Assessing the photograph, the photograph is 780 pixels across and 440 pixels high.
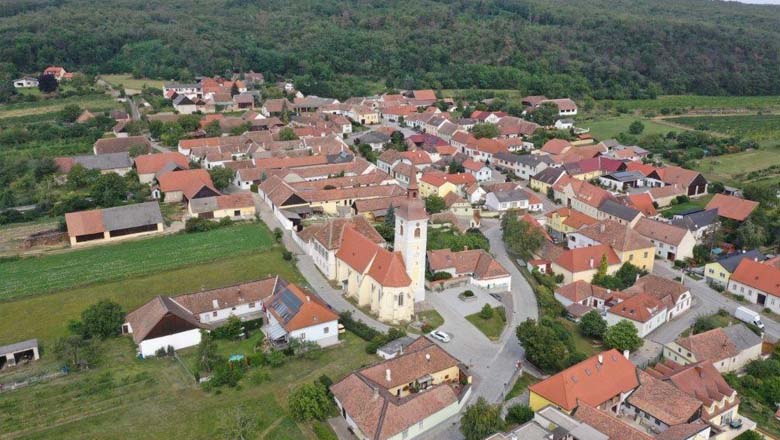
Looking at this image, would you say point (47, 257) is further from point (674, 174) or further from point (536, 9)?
point (536, 9)

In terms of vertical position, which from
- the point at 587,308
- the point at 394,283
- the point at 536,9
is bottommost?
the point at 587,308

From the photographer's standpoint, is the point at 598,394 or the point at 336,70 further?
the point at 336,70

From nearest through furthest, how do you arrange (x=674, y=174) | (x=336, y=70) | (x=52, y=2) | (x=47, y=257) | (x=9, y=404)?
1. (x=9, y=404)
2. (x=47, y=257)
3. (x=674, y=174)
4. (x=336, y=70)
5. (x=52, y=2)

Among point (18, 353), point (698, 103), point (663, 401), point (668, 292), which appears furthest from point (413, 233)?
point (698, 103)

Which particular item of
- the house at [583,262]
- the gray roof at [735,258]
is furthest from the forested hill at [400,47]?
the gray roof at [735,258]

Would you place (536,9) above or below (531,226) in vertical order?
above

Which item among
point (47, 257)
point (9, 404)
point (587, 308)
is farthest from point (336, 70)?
point (9, 404)

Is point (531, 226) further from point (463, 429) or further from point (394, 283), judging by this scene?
point (463, 429)

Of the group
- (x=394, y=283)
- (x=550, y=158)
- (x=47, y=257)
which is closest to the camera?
(x=394, y=283)
